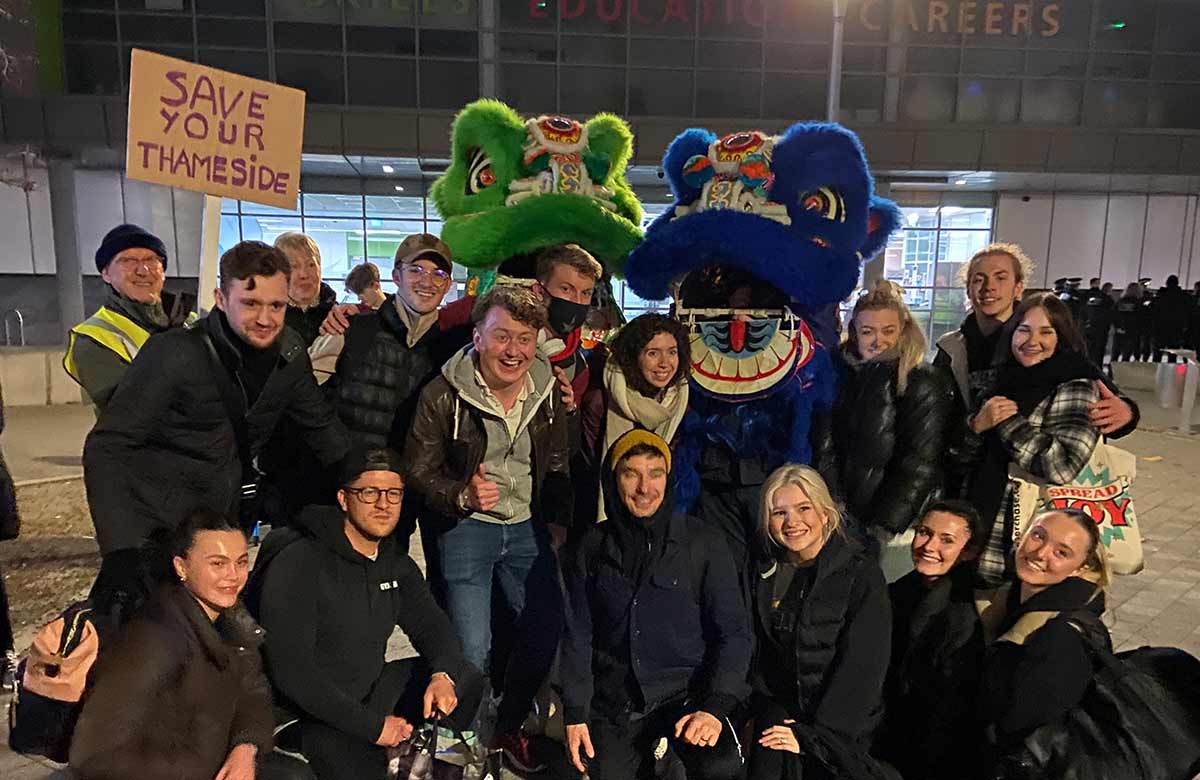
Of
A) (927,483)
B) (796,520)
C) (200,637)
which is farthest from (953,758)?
(200,637)

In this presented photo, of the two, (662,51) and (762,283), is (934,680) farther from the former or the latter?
(662,51)

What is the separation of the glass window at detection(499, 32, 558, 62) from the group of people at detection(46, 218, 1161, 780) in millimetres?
15808

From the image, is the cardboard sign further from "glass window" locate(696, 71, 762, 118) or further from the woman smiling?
Result: "glass window" locate(696, 71, 762, 118)

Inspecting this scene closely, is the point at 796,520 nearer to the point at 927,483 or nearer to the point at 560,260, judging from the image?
the point at 927,483

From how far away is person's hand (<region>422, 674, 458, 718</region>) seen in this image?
8.13ft

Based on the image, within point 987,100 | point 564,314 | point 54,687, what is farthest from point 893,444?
point 987,100

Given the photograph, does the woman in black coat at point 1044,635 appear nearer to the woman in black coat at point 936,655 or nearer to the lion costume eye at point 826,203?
the woman in black coat at point 936,655

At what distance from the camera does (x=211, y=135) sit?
134 inches

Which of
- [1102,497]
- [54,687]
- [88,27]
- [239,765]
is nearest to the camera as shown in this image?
[54,687]

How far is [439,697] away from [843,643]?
1276 mm

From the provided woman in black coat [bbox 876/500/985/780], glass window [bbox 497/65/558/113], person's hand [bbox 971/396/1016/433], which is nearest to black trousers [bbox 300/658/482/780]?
woman in black coat [bbox 876/500/985/780]

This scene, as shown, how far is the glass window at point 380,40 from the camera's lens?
17250mm

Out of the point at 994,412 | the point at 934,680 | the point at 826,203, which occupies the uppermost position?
the point at 826,203

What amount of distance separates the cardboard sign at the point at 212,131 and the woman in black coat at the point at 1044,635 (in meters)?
3.18
